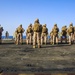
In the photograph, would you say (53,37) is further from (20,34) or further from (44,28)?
(20,34)

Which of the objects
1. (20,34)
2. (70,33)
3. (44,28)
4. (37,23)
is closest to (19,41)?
(20,34)

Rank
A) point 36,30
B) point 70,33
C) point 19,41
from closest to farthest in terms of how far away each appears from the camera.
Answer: point 36,30 → point 70,33 → point 19,41

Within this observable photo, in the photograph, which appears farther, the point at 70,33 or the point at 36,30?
the point at 70,33

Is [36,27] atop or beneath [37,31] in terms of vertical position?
atop

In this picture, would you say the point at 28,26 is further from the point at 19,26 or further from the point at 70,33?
the point at 70,33

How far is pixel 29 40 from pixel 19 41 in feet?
8.09

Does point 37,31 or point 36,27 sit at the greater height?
point 36,27

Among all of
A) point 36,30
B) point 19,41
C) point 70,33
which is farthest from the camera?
point 19,41

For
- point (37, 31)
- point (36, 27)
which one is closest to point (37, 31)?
point (37, 31)

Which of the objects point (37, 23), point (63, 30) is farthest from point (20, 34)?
point (37, 23)

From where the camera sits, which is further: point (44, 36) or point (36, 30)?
point (44, 36)

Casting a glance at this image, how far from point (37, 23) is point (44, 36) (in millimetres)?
9332

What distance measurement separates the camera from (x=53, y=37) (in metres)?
38.8

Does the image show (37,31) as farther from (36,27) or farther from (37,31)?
(36,27)
